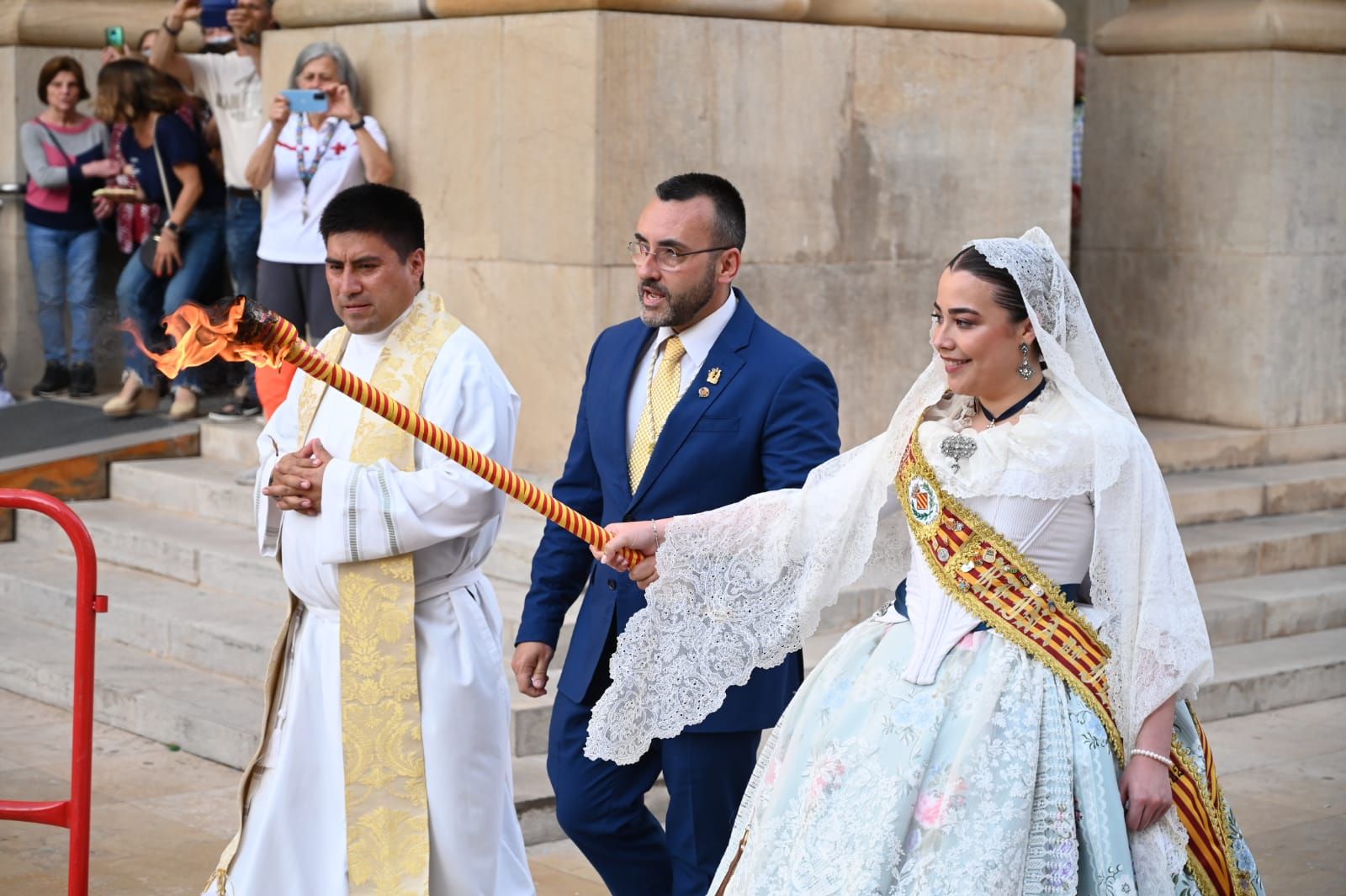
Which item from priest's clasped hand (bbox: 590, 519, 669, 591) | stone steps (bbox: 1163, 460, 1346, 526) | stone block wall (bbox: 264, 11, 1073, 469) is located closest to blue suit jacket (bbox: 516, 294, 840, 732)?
priest's clasped hand (bbox: 590, 519, 669, 591)

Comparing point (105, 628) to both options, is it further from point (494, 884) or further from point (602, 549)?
point (602, 549)

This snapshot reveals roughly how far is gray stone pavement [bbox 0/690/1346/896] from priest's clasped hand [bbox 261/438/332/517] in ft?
5.26

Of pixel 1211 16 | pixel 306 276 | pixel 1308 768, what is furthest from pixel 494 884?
pixel 1211 16

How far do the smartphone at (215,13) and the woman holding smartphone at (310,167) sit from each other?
4.50 feet

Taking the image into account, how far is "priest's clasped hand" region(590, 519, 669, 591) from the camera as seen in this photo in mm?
4297

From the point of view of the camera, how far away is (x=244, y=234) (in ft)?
32.7

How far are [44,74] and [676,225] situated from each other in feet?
24.5

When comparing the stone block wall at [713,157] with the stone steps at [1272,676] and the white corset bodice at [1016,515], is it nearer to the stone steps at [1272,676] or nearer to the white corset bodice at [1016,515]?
the stone steps at [1272,676]

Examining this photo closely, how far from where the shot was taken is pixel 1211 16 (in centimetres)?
1041

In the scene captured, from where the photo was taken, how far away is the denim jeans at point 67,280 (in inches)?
435

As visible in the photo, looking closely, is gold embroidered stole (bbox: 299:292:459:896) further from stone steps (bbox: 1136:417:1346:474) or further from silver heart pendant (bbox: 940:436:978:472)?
stone steps (bbox: 1136:417:1346:474)

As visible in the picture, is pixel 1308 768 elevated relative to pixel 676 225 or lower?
lower

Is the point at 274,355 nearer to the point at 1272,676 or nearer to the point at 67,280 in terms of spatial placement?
the point at 1272,676

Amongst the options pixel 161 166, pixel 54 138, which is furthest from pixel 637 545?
pixel 54 138
